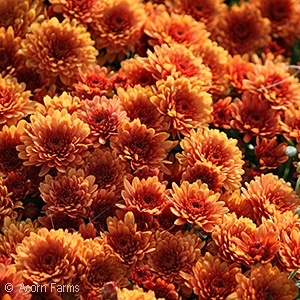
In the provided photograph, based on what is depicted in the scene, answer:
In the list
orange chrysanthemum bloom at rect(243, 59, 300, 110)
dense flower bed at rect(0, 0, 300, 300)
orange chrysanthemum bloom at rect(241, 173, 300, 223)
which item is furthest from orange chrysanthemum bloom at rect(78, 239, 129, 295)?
orange chrysanthemum bloom at rect(243, 59, 300, 110)

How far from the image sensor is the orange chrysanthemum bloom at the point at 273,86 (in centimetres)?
256

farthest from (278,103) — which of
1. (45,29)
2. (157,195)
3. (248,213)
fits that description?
Result: (45,29)

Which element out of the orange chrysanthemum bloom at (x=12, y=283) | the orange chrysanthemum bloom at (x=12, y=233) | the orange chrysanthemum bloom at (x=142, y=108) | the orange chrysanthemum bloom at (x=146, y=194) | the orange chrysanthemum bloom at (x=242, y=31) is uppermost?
the orange chrysanthemum bloom at (x=242, y=31)

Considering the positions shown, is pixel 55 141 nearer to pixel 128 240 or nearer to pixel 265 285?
pixel 128 240

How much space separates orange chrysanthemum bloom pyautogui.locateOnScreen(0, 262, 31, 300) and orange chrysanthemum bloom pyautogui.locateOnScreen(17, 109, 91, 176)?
1.35 ft

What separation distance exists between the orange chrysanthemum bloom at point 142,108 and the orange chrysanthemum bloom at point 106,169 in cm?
18

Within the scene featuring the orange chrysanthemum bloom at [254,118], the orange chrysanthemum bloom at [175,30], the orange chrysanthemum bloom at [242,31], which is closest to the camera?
the orange chrysanthemum bloom at [254,118]

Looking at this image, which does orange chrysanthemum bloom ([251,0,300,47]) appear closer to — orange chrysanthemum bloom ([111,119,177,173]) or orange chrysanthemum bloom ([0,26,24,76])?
orange chrysanthemum bloom ([111,119,177,173])

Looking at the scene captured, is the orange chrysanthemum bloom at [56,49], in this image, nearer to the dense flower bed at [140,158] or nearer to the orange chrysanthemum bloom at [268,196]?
the dense flower bed at [140,158]

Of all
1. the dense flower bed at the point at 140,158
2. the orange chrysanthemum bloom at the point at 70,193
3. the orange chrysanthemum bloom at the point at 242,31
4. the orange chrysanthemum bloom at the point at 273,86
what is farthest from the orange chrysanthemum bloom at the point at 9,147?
the orange chrysanthemum bloom at the point at 242,31

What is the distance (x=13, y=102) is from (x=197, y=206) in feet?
2.47

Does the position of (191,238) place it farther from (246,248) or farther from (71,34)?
(71,34)

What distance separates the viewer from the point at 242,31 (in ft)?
9.61

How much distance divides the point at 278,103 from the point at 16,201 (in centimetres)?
110
